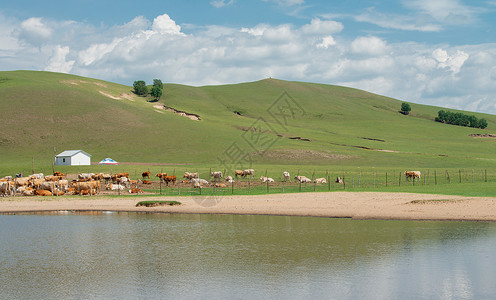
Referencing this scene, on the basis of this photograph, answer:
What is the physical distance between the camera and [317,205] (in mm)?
42406

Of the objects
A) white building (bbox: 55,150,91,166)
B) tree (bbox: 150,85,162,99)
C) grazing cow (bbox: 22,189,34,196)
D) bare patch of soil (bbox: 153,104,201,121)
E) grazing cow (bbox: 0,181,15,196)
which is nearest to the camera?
grazing cow (bbox: 0,181,15,196)

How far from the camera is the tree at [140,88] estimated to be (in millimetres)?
197250

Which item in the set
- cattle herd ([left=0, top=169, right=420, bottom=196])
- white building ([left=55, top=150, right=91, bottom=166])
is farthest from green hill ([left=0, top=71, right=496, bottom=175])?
cattle herd ([left=0, top=169, right=420, bottom=196])

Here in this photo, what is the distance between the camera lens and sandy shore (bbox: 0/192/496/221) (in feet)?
121

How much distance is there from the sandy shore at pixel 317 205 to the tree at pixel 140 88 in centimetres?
15008

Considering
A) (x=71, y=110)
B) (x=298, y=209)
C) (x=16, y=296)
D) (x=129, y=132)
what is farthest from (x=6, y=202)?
(x=71, y=110)

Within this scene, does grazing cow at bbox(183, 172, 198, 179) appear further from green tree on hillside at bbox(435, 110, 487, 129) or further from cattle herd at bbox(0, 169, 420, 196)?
green tree on hillside at bbox(435, 110, 487, 129)

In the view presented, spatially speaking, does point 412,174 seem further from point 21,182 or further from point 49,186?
point 21,182

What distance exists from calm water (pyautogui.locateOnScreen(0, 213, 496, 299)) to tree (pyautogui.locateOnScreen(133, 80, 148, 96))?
166 meters

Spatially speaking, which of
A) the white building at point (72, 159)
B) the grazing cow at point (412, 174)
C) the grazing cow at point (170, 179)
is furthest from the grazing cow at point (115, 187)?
the grazing cow at point (412, 174)

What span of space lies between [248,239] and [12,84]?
146233 millimetres

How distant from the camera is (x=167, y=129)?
402ft

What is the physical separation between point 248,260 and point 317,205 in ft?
65.9

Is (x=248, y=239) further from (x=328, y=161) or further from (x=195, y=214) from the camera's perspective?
(x=328, y=161)
